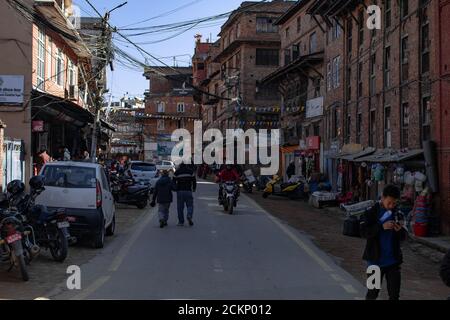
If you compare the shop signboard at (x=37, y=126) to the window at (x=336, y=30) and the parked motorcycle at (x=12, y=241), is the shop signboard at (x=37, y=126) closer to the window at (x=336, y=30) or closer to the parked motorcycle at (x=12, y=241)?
the parked motorcycle at (x=12, y=241)

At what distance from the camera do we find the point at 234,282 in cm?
913

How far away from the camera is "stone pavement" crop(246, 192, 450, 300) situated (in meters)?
9.43

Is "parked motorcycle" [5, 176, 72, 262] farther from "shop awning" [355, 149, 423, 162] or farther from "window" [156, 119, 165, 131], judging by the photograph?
"window" [156, 119, 165, 131]

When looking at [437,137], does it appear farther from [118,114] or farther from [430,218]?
[118,114]

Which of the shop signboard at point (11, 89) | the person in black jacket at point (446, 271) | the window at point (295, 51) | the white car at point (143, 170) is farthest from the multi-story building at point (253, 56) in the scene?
the person in black jacket at point (446, 271)

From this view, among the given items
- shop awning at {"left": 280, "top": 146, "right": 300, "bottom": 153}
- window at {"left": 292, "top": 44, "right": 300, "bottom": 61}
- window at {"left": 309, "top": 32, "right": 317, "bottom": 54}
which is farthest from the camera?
window at {"left": 292, "top": 44, "right": 300, "bottom": 61}

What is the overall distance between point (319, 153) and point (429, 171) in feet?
59.9

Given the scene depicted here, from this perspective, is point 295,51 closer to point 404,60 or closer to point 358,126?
point 358,126

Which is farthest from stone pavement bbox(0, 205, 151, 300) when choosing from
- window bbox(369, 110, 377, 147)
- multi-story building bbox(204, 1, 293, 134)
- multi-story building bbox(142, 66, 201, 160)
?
multi-story building bbox(142, 66, 201, 160)

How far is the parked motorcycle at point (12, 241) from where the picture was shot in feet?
29.0

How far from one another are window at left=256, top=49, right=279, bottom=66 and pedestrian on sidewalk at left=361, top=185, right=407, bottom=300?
2133 inches

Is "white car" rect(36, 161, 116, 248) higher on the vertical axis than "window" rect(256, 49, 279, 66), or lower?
lower

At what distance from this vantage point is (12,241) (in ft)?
28.9

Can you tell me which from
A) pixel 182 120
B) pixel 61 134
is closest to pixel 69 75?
pixel 61 134
